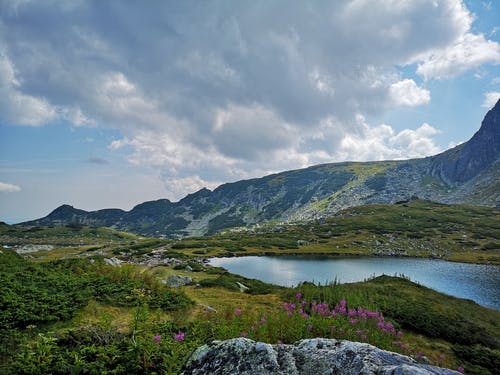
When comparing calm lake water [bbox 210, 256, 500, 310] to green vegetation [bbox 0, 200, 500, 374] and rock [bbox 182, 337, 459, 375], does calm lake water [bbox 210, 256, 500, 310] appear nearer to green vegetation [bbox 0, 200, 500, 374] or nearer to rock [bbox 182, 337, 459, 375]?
green vegetation [bbox 0, 200, 500, 374]

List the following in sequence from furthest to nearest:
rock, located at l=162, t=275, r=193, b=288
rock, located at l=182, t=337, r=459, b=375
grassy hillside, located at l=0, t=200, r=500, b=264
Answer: grassy hillside, located at l=0, t=200, r=500, b=264, rock, located at l=162, t=275, r=193, b=288, rock, located at l=182, t=337, r=459, b=375

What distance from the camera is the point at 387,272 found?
63562 millimetres

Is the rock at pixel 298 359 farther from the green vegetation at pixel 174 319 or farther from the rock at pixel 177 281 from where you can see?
the rock at pixel 177 281

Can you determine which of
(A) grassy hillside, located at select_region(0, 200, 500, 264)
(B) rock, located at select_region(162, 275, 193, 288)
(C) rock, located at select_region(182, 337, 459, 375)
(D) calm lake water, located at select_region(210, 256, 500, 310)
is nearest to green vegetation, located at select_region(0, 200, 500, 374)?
(C) rock, located at select_region(182, 337, 459, 375)

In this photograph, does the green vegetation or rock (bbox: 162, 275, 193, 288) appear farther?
A: rock (bbox: 162, 275, 193, 288)

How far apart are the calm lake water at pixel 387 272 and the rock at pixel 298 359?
45.5 meters

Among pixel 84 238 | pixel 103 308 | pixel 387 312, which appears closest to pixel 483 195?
pixel 387 312

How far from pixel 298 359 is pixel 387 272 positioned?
6824 centimetres

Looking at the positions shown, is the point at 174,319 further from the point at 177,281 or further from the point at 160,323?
the point at 177,281

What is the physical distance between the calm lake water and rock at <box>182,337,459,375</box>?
45544mm

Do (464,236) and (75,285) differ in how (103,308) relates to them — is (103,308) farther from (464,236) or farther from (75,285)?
(464,236)

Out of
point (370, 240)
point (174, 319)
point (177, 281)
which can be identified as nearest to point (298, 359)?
point (174, 319)

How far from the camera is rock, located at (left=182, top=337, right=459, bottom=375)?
4.39m

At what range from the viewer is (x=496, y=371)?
13227mm
